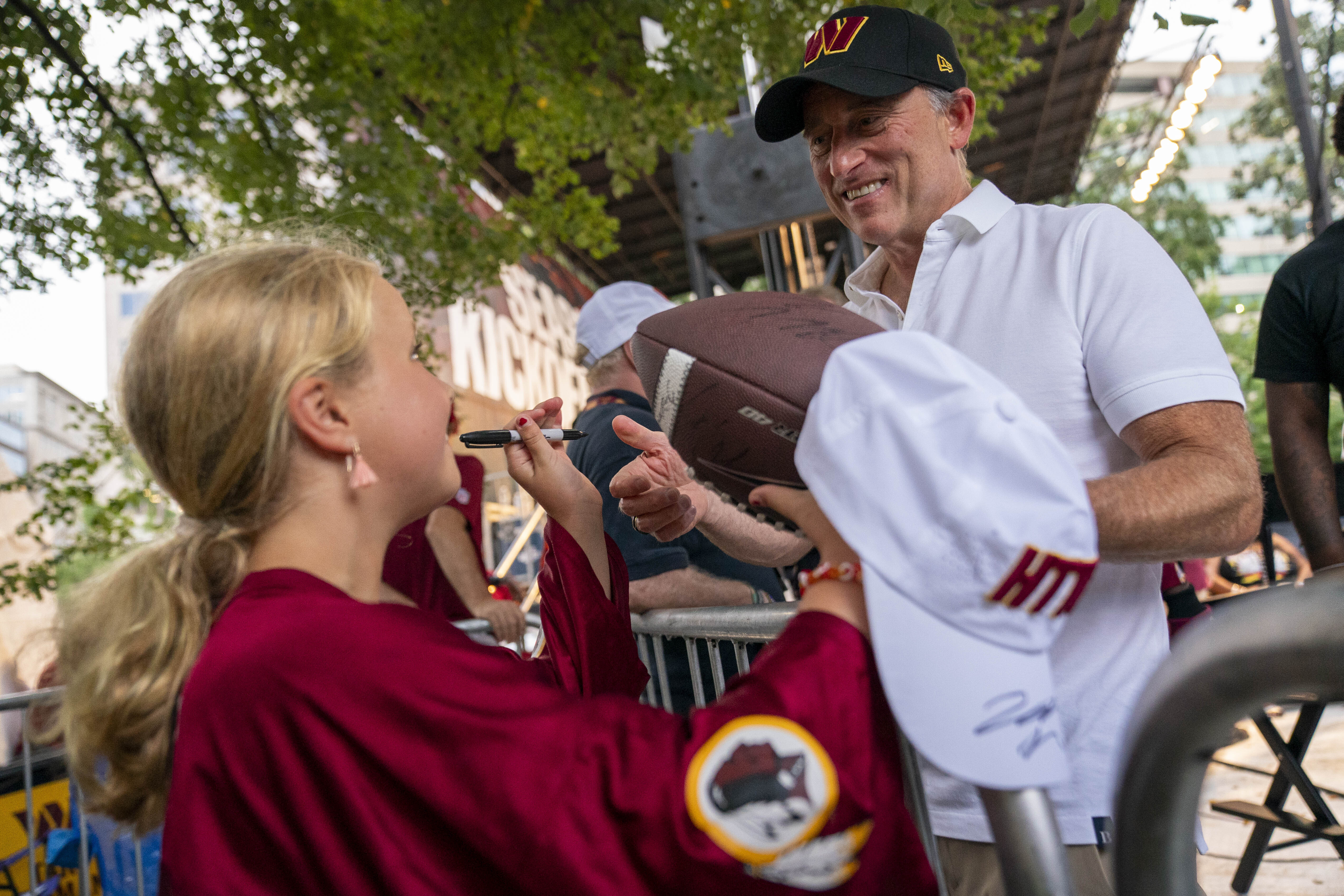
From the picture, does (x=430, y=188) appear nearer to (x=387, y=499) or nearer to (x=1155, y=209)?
(x=387, y=499)

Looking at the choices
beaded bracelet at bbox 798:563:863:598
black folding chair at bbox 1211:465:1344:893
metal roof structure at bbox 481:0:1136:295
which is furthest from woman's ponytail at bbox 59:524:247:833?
metal roof structure at bbox 481:0:1136:295

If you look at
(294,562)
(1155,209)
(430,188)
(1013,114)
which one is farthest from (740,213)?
(1155,209)

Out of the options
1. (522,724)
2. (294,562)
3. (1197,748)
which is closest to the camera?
(1197,748)

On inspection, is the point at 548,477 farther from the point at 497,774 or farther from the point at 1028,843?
the point at 1028,843

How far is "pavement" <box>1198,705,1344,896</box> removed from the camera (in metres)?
3.69

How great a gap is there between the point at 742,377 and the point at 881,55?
915 millimetres

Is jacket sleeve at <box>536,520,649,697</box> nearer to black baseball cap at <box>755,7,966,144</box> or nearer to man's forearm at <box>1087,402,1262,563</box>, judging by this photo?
man's forearm at <box>1087,402,1262,563</box>

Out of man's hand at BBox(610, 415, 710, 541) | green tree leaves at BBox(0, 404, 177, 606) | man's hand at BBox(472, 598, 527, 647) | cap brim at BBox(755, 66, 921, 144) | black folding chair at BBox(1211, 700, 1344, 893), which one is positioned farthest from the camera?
green tree leaves at BBox(0, 404, 177, 606)

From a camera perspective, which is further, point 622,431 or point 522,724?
point 622,431

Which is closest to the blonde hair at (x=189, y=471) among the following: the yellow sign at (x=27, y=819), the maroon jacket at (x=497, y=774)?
the maroon jacket at (x=497, y=774)

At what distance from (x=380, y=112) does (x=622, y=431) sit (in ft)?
18.8

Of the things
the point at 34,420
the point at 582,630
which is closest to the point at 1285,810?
the point at 582,630

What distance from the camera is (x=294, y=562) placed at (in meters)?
1.21
